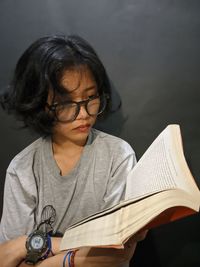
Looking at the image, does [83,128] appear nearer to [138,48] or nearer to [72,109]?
[72,109]

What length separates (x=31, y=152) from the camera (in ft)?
2.91

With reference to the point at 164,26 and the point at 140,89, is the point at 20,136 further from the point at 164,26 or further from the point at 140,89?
the point at 164,26

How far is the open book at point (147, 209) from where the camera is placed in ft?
1.59

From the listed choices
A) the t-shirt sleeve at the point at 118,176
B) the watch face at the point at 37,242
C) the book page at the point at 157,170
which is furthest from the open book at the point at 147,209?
the watch face at the point at 37,242

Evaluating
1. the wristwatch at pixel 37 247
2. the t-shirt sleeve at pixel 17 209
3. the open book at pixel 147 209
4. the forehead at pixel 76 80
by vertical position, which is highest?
the forehead at pixel 76 80

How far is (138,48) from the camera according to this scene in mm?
917

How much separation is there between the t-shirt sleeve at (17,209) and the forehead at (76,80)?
0.29m

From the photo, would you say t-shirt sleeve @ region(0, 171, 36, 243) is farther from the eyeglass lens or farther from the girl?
the eyeglass lens

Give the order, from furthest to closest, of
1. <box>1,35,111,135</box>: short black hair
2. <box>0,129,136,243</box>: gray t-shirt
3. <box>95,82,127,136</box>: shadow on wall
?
<box>95,82,127,136</box>: shadow on wall → <box>0,129,136,243</box>: gray t-shirt → <box>1,35,111,135</box>: short black hair

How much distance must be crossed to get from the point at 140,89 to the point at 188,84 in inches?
5.6

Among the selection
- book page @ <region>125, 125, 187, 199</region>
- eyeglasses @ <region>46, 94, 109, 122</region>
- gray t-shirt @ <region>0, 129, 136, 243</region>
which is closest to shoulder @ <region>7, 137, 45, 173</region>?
gray t-shirt @ <region>0, 129, 136, 243</region>

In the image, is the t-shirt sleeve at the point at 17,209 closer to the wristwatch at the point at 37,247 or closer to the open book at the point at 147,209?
the wristwatch at the point at 37,247

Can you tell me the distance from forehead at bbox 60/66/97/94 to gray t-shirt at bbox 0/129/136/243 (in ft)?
0.61

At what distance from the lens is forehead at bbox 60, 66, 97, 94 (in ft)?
2.44
